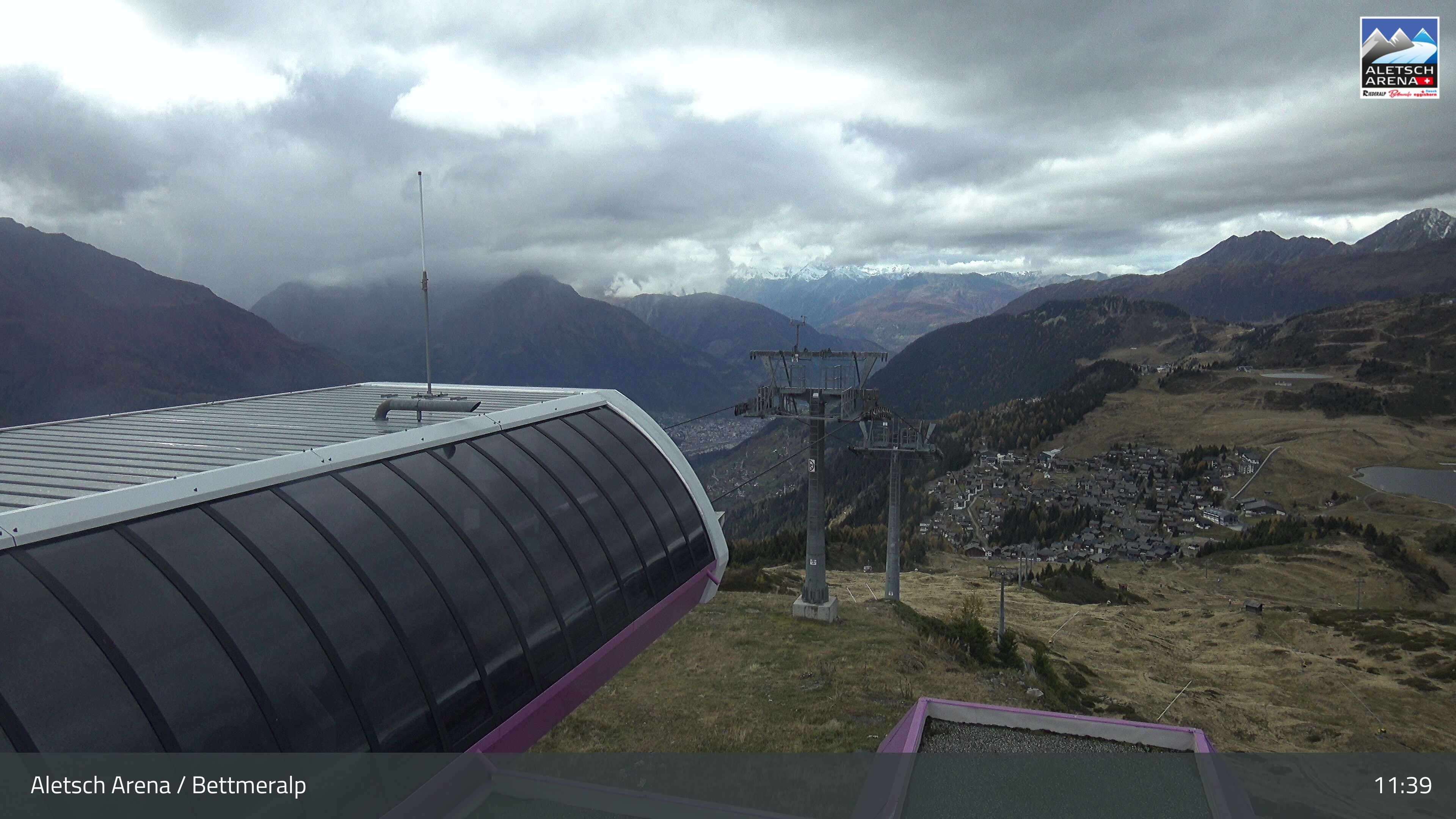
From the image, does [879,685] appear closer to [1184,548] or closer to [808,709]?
[808,709]

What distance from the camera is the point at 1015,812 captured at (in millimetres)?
12898

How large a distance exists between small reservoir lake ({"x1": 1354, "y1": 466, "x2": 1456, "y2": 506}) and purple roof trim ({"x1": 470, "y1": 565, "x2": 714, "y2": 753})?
8200 inches

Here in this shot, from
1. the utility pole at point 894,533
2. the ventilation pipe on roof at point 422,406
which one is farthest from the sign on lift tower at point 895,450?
the ventilation pipe on roof at point 422,406

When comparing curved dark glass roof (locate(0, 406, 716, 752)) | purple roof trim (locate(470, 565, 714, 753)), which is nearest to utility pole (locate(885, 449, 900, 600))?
purple roof trim (locate(470, 565, 714, 753))

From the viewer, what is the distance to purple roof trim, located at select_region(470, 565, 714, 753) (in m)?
12.0

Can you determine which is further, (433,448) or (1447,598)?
(1447,598)

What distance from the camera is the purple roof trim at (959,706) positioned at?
15.7 metres

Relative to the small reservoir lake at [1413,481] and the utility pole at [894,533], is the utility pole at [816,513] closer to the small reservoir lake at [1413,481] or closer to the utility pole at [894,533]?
the utility pole at [894,533]

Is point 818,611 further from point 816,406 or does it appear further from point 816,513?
point 816,406

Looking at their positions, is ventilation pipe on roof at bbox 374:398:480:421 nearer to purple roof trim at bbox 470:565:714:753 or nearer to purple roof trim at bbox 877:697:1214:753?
purple roof trim at bbox 470:565:714:753

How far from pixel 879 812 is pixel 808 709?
10388 millimetres

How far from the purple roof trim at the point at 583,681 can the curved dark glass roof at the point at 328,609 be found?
0.19m

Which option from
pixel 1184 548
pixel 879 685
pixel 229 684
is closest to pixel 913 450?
pixel 879 685

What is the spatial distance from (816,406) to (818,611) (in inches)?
395
